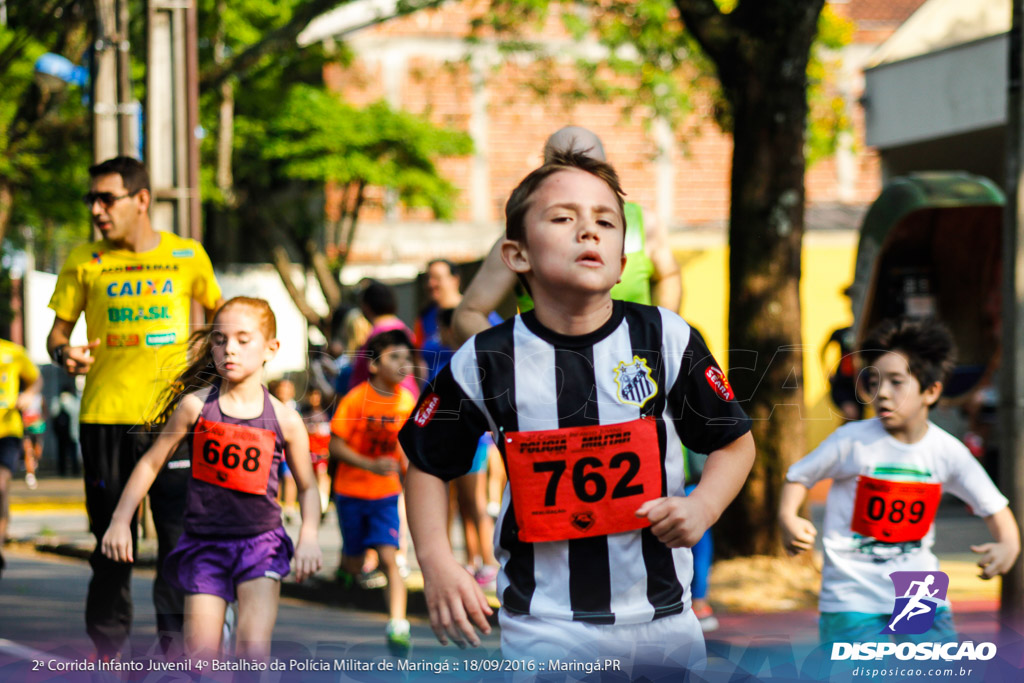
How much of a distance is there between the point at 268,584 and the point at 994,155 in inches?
492

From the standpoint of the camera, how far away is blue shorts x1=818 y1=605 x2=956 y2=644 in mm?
4258

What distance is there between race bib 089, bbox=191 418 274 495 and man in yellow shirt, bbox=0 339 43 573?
4721 mm

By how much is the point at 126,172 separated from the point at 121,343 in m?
0.74

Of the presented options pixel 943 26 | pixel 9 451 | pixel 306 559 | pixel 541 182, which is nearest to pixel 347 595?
pixel 9 451

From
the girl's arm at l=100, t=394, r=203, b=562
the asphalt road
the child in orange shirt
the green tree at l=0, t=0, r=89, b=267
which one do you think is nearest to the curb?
the asphalt road

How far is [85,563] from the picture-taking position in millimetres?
10992

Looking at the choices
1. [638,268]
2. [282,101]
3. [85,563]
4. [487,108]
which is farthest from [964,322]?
[282,101]

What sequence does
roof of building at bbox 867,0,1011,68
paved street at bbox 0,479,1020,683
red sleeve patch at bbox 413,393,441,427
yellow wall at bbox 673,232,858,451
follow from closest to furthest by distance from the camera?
red sleeve patch at bbox 413,393,441,427 → paved street at bbox 0,479,1020,683 → roof of building at bbox 867,0,1011,68 → yellow wall at bbox 673,232,858,451

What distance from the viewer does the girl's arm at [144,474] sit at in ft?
15.4

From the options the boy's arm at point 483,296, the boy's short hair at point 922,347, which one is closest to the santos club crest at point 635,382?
the boy's arm at point 483,296

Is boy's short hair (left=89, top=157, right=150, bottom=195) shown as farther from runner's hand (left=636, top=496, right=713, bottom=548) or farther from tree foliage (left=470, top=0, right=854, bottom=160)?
tree foliage (left=470, top=0, right=854, bottom=160)

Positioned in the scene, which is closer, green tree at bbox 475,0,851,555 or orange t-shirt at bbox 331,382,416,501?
orange t-shirt at bbox 331,382,416,501

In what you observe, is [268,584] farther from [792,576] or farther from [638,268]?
[792,576]

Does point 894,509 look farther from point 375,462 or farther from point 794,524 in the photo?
point 375,462
